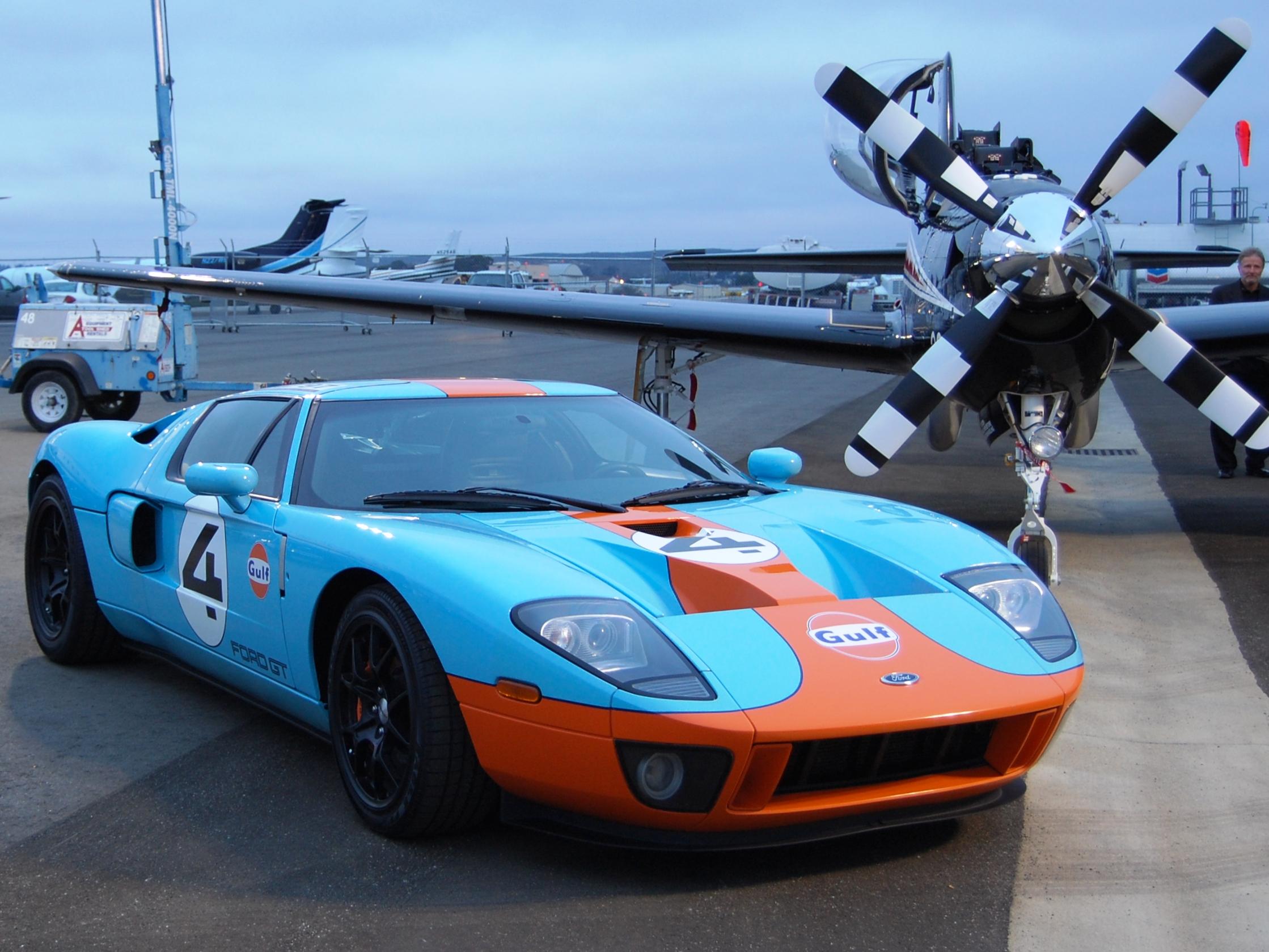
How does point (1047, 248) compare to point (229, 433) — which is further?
point (1047, 248)

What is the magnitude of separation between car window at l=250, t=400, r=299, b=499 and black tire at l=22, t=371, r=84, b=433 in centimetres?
1113

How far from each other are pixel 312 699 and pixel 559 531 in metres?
0.92

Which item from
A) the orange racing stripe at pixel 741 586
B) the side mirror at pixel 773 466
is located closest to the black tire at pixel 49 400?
the side mirror at pixel 773 466

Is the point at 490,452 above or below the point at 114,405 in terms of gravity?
above

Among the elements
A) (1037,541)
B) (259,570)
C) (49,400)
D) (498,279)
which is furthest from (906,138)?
(498,279)

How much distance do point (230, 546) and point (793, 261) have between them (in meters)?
8.57

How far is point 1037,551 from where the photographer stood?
6.91 meters

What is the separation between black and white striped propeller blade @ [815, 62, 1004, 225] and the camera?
7359 millimetres

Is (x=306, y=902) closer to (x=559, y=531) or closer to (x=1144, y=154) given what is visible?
(x=559, y=531)

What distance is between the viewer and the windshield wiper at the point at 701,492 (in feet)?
13.5

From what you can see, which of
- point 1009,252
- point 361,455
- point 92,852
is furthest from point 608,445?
point 1009,252

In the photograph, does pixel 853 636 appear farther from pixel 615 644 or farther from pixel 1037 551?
pixel 1037 551

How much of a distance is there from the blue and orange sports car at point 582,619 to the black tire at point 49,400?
1072 cm

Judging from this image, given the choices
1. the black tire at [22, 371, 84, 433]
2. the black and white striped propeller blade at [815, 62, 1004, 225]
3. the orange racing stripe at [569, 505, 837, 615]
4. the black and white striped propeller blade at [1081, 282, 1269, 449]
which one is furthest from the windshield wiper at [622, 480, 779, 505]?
the black tire at [22, 371, 84, 433]
